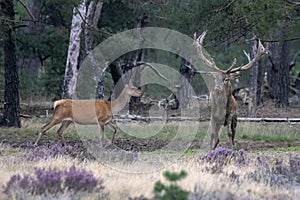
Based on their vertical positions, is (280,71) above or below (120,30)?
below

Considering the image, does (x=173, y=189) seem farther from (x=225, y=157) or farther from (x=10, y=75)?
(x=10, y=75)

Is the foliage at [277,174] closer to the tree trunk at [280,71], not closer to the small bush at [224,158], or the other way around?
the small bush at [224,158]

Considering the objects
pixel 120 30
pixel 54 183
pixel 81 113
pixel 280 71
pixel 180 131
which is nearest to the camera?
pixel 54 183

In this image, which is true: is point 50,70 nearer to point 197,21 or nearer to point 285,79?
point 285,79

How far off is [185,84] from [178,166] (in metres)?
17.7

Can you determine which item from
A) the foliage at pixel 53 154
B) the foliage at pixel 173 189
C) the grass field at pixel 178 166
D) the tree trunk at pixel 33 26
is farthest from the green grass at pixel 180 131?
the foliage at pixel 173 189

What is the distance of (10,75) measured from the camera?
779 inches

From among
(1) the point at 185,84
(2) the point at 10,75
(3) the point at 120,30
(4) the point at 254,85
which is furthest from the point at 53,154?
(3) the point at 120,30

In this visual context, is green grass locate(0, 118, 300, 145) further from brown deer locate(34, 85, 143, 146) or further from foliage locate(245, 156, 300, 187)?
foliage locate(245, 156, 300, 187)

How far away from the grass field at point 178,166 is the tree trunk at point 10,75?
4.63 feet

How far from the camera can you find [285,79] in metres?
31.2

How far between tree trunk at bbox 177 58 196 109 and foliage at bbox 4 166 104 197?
18941mm

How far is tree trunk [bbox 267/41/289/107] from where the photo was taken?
30.6 m

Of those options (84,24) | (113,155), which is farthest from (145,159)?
(84,24)
